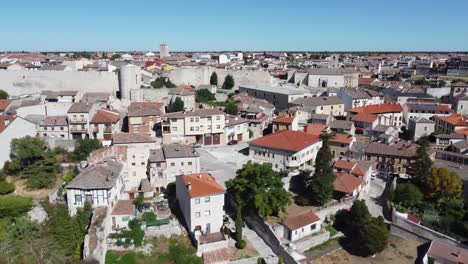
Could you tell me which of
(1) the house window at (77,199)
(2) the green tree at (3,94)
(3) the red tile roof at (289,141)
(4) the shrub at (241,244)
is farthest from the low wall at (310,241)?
(2) the green tree at (3,94)

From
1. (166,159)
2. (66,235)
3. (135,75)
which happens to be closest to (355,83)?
(135,75)

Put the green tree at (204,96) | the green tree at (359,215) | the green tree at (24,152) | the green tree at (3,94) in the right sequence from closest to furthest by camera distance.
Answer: the green tree at (359,215)
the green tree at (24,152)
the green tree at (3,94)
the green tree at (204,96)

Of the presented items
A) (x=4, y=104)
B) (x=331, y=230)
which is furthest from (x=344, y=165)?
(x=4, y=104)

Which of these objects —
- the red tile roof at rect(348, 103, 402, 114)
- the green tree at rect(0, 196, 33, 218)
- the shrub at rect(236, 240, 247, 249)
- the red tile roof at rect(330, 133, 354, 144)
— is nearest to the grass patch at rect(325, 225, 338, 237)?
the shrub at rect(236, 240, 247, 249)

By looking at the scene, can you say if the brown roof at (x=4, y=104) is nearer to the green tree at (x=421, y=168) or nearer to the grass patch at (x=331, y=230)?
the grass patch at (x=331, y=230)

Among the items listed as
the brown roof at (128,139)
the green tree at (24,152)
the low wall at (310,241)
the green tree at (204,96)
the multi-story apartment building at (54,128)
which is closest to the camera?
the low wall at (310,241)

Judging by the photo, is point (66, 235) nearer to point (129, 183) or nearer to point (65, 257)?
point (65, 257)
